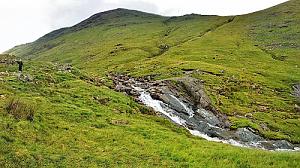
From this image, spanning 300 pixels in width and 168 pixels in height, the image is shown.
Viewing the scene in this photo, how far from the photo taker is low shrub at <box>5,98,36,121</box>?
36.8 metres

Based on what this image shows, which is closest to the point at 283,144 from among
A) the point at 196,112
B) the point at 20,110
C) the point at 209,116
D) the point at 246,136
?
the point at 246,136

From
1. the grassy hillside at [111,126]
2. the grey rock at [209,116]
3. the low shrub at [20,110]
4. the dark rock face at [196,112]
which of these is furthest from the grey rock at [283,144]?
the low shrub at [20,110]

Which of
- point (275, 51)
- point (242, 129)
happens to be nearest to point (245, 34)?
point (275, 51)

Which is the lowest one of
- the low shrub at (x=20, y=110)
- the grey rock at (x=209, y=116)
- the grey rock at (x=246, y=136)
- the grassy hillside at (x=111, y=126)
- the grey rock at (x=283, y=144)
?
the grey rock at (x=283, y=144)

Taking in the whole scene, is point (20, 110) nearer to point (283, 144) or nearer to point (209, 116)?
point (209, 116)

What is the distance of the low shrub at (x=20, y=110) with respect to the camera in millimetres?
36750

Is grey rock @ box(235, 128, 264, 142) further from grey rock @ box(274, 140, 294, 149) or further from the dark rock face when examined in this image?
grey rock @ box(274, 140, 294, 149)

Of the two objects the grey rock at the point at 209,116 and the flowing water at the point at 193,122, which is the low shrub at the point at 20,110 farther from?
the grey rock at the point at 209,116

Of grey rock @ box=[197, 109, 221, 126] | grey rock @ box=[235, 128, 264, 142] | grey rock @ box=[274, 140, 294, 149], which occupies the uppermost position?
grey rock @ box=[197, 109, 221, 126]

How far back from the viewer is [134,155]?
35.0 meters

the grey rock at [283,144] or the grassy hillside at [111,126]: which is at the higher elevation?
the grassy hillside at [111,126]

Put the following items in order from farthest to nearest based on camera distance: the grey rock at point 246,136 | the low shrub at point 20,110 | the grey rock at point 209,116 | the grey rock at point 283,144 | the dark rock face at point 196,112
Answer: the grey rock at point 209,116 → the grey rock at point 283,144 → the grey rock at point 246,136 → the dark rock face at point 196,112 → the low shrub at point 20,110

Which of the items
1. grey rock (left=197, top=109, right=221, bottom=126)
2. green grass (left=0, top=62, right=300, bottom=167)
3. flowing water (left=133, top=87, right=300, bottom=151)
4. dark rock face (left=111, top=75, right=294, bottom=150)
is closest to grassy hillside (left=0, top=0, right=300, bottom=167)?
green grass (left=0, top=62, right=300, bottom=167)

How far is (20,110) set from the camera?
3734 centimetres
